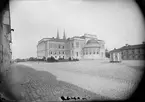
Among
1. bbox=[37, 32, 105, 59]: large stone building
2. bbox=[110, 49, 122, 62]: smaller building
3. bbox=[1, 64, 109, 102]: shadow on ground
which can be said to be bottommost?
bbox=[1, 64, 109, 102]: shadow on ground

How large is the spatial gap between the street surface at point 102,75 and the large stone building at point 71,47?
19 cm

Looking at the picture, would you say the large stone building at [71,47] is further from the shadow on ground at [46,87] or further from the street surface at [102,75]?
the shadow on ground at [46,87]

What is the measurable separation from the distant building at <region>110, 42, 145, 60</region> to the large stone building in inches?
12.5

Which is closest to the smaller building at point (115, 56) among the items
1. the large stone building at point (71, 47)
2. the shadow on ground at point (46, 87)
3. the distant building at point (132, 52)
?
the distant building at point (132, 52)

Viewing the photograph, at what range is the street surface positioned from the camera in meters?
1.40

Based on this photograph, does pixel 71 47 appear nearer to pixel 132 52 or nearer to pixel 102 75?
pixel 102 75

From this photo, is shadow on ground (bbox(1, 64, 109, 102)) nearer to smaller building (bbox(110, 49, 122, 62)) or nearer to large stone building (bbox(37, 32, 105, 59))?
large stone building (bbox(37, 32, 105, 59))

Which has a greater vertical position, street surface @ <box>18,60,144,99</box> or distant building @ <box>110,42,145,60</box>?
distant building @ <box>110,42,145,60</box>

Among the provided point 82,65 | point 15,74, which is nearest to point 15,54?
point 15,74

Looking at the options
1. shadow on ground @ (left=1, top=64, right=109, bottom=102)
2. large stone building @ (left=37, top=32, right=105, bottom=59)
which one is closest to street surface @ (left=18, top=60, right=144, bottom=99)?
shadow on ground @ (left=1, top=64, right=109, bottom=102)

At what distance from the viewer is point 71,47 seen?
1.72m

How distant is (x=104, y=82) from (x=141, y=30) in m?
1.05

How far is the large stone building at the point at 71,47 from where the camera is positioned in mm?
1536

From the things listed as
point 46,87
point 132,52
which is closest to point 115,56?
point 132,52
